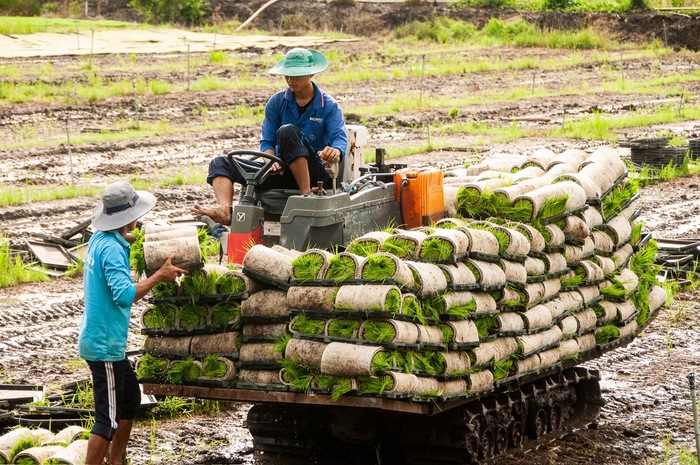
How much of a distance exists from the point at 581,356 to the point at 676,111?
1919cm

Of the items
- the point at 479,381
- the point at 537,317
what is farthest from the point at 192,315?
the point at 537,317

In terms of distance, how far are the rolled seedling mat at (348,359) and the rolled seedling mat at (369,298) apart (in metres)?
0.23

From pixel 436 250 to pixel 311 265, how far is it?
0.90 metres

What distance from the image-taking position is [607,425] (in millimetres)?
10273

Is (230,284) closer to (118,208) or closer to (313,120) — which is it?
(118,208)

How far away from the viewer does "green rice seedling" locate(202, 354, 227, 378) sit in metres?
8.10

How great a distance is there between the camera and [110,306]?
7742mm

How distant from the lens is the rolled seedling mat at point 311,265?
775 centimetres

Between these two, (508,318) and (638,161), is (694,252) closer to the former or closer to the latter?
(638,161)

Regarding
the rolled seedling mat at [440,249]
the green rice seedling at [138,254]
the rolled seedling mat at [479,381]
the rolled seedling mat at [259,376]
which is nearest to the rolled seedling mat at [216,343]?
the rolled seedling mat at [259,376]

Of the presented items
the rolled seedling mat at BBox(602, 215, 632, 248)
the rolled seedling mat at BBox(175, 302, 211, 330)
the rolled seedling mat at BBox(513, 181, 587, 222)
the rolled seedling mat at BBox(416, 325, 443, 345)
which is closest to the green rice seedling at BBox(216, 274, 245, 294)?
the rolled seedling mat at BBox(175, 302, 211, 330)

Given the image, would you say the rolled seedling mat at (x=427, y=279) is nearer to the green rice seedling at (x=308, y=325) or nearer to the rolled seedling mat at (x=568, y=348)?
the green rice seedling at (x=308, y=325)

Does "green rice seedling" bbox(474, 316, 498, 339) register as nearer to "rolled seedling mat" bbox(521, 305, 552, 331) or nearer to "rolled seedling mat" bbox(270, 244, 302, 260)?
"rolled seedling mat" bbox(521, 305, 552, 331)

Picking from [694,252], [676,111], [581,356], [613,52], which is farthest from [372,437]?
[613,52]
